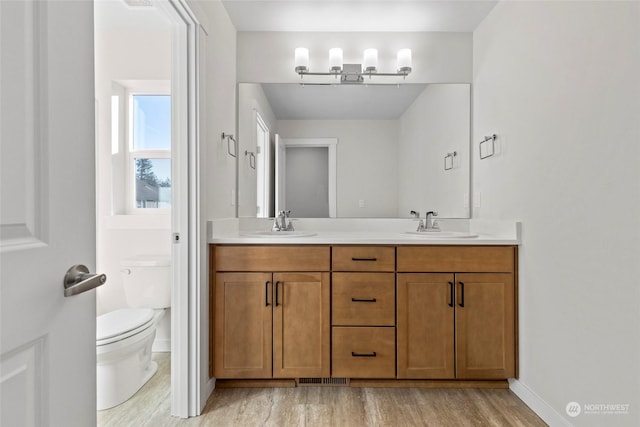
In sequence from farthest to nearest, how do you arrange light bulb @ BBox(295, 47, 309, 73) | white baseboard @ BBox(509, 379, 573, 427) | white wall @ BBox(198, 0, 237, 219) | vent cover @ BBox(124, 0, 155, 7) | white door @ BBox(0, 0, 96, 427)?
light bulb @ BBox(295, 47, 309, 73)
vent cover @ BBox(124, 0, 155, 7)
white wall @ BBox(198, 0, 237, 219)
white baseboard @ BBox(509, 379, 573, 427)
white door @ BBox(0, 0, 96, 427)

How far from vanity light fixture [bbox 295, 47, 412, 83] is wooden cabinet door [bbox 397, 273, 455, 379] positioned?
140cm

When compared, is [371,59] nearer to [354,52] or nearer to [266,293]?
[354,52]

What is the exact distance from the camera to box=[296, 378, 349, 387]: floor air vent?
2023mm

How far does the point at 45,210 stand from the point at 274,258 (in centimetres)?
139

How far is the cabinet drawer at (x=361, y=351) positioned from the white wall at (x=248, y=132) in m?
1.06

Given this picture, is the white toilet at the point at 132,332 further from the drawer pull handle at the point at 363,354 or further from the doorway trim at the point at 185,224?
the drawer pull handle at the point at 363,354

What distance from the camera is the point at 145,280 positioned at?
2324 millimetres

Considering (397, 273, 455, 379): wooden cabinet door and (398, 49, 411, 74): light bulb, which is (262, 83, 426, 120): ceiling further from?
(397, 273, 455, 379): wooden cabinet door

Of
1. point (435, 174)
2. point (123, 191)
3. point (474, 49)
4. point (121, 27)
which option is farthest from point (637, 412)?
point (121, 27)

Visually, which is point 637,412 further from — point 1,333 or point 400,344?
point 1,333

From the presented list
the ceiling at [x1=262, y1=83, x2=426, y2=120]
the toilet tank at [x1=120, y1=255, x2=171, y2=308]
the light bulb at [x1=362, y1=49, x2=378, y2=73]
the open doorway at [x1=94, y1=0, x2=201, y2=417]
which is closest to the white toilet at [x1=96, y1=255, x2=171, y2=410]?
the toilet tank at [x1=120, y1=255, x2=171, y2=308]

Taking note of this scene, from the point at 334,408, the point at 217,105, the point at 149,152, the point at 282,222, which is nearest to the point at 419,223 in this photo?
the point at 282,222

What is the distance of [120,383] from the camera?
188 cm

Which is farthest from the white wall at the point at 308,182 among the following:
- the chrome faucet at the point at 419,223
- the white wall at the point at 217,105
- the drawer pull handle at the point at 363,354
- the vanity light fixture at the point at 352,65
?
the drawer pull handle at the point at 363,354
